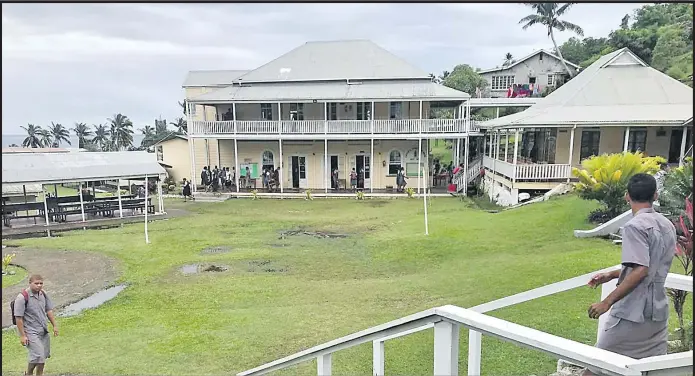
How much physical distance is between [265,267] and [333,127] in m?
13.1

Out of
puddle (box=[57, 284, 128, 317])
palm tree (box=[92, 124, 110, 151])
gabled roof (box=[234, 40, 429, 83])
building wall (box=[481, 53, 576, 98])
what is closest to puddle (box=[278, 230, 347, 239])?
puddle (box=[57, 284, 128, 317])

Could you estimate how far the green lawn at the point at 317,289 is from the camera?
5.48m

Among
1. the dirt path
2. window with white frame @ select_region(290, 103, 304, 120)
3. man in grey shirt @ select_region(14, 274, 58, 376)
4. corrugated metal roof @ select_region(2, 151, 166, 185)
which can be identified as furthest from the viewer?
window with white frame @ select_region(290, 103, 304, 120)

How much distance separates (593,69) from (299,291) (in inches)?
729

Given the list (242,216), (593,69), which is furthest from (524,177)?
(242,216)

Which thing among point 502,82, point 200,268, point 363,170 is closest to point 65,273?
point 200,268

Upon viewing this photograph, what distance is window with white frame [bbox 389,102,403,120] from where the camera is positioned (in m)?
23.1

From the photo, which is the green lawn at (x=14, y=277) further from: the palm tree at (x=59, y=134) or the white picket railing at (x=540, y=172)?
the palm tree at (x=59, y=134)

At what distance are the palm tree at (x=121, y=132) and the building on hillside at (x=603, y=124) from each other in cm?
5688

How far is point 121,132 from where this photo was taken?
207 feet

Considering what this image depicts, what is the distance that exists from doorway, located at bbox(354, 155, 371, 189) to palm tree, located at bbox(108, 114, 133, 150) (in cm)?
4825

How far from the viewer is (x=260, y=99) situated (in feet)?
72.2

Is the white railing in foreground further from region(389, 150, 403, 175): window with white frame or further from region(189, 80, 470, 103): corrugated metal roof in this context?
region(389, 150, 403, 175): window with white frame

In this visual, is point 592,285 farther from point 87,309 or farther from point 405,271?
point 87,309
